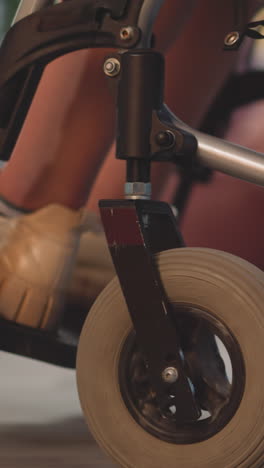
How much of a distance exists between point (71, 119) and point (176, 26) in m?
0.19

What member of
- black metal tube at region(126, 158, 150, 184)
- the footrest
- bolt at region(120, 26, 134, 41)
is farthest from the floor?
bolt at region(120, 26, 134, 41)

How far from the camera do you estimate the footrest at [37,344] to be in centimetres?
128

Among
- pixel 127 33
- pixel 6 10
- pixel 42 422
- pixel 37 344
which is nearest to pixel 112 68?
pixel 127 33

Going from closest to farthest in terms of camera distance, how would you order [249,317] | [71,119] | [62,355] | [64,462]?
[249,317], [64,462], [62,355], [71,119]

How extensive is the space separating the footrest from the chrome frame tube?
0.42 metres

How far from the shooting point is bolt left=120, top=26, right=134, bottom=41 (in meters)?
1.00

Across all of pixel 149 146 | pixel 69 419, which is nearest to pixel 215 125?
pixel 69 419

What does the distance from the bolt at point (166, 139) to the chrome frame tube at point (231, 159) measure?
3 centimetres

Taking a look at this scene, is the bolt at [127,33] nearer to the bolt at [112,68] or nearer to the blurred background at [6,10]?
the bolt at [112,68]

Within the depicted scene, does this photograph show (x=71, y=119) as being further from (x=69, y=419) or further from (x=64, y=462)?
(x=64, y=462)

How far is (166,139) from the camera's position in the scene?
96 centimetres

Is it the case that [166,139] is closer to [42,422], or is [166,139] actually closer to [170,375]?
[170,375]

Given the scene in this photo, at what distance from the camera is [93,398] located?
96cm

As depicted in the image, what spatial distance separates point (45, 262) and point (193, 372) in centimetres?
47
